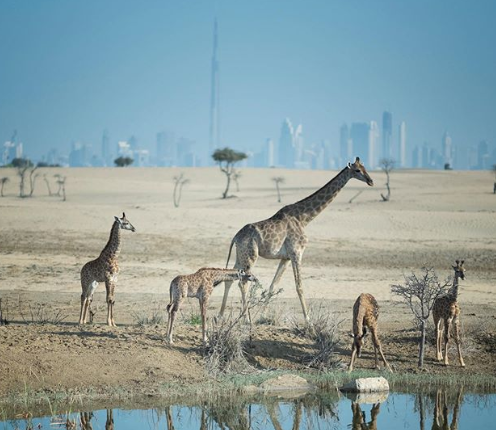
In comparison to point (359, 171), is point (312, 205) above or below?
below

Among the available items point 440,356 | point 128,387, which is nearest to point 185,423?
point 128,387

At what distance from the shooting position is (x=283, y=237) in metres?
15.0

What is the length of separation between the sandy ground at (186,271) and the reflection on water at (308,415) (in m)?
0.95

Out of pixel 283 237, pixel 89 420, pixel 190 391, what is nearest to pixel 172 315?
pixel 190 391

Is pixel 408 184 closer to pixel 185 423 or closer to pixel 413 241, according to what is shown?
pixel 413 241

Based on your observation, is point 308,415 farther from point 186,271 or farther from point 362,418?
point 186,271

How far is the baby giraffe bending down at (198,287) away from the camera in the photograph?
41.0 ft

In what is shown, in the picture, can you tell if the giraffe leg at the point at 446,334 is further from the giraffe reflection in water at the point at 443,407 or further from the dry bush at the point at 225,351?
the dry bush at the point at 225,351

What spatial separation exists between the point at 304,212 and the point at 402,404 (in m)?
4.90

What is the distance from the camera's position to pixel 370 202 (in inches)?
2073

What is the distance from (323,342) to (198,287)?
2118mm

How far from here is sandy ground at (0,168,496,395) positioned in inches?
480

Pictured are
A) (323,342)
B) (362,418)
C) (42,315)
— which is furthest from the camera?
(42,315)

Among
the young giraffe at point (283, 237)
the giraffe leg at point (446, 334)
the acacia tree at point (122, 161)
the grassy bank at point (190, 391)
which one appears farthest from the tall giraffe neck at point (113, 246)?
the acacia tree at point (122, 161)
